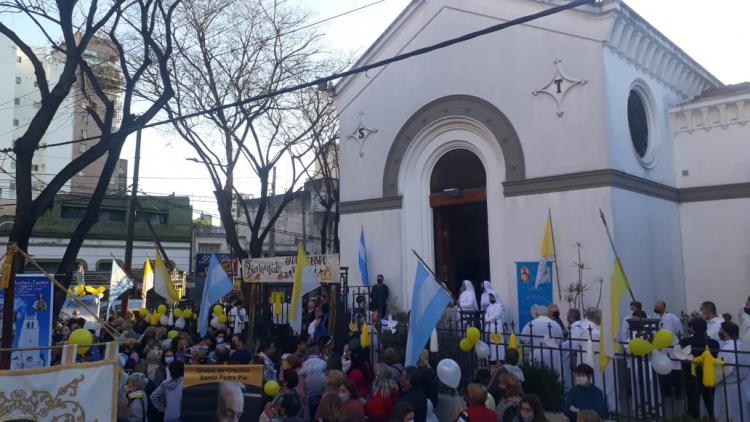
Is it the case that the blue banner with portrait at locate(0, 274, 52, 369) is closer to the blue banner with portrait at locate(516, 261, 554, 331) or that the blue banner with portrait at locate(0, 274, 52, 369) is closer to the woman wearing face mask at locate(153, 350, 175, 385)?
the woman wearing face mask at locate(153, 350, 175, 385)

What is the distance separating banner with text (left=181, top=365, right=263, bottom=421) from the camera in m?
7.00

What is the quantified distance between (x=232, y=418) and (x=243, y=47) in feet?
55.6

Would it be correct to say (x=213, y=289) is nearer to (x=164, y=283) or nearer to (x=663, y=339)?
(x=164, y=283)

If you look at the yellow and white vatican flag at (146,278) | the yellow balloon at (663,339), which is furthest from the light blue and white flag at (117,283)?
the yellow balloon at (663,339)

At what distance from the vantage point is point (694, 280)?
50.4ft

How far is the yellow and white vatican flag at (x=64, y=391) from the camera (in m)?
5.44

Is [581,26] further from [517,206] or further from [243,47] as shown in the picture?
[243,47]

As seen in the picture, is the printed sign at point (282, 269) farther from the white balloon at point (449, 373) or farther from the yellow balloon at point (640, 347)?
the yellow balloon at point (640, 347)

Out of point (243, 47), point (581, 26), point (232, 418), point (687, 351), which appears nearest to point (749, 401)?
point (687, 351)

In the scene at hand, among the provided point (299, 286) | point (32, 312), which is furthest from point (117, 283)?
point (32, 312)

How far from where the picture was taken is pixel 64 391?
222 inches

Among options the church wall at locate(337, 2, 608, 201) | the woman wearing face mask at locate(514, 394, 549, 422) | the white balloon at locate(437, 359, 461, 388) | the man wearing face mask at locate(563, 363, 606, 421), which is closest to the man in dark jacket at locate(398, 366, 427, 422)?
the white balloon at locate(437, 359, 461, 388)

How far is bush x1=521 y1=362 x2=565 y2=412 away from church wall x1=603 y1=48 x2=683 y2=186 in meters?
5.91

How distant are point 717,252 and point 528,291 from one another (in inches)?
200
